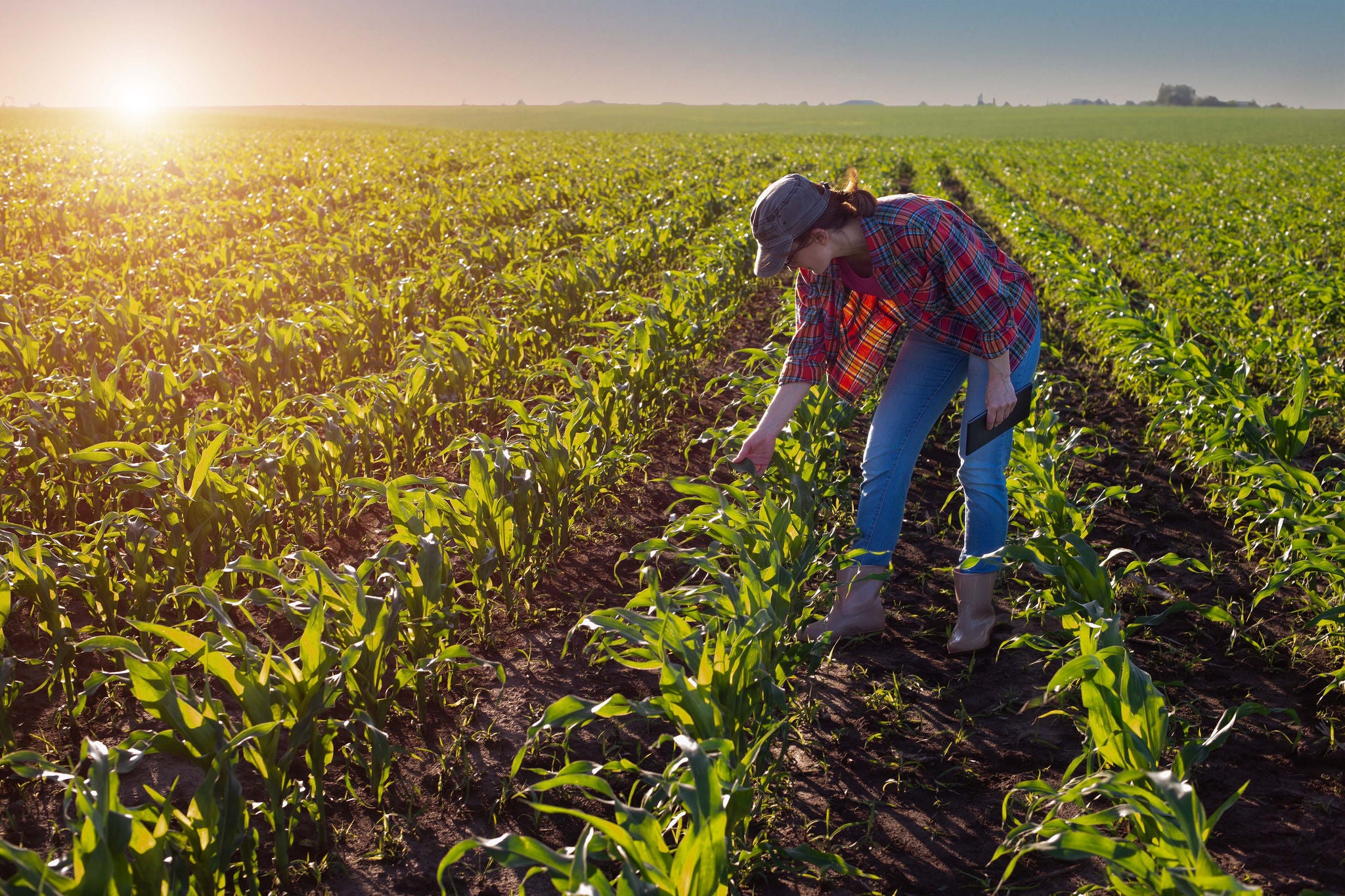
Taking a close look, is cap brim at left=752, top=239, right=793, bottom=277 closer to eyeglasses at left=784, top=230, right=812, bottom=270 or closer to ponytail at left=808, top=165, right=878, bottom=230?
eyeglasses at left=784, top=230, right=812, bottom=270

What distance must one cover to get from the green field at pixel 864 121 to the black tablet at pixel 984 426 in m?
54.6

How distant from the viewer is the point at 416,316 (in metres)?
7.34

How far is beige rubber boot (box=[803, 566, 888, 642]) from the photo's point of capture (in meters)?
3.48

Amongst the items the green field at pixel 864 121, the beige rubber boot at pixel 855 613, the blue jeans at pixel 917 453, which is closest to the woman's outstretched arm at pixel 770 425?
the blue jeans at pixel 917 453

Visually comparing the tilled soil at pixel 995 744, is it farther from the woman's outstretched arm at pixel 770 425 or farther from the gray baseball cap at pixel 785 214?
the gray baseball cap at pixel 785 214

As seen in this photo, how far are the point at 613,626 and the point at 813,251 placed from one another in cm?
138

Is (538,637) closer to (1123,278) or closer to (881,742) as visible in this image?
(881,742)

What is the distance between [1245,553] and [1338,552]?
4.37ft

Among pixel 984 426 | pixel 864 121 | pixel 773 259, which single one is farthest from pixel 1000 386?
pixel 864 121

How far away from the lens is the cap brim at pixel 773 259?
2758mm

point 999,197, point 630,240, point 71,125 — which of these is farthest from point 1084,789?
point 71,125

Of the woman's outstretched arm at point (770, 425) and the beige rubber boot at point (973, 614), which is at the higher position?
the woman's outstretched arm at point (770, 425)

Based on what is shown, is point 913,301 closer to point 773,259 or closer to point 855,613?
point 773,259

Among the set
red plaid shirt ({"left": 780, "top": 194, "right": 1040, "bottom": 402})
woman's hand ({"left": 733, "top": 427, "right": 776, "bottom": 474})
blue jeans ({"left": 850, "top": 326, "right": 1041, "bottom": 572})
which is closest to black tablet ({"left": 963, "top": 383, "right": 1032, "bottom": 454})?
blue jeans ({"left": 850, "top": 326, "right": 1041, "bottom": 572})
